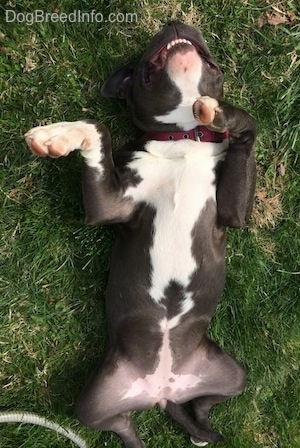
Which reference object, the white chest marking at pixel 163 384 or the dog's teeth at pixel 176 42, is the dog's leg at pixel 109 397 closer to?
the white chest marking at pixel 163 384

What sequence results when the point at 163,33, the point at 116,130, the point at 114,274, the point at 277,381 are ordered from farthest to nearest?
the point at 277,381, the point at 116,130, the point at 114,274, the point at 163,33

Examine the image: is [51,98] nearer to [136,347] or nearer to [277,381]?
[136,347]

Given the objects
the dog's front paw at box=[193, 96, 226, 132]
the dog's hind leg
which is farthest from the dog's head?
the dog's hind leg

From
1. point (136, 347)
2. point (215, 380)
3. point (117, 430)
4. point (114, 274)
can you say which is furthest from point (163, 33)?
point (117, 430)

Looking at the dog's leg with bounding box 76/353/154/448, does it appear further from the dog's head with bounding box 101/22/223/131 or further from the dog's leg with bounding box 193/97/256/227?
the dog's head with bounding box 101/22/223/131

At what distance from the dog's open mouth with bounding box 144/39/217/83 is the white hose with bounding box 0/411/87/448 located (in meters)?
2.40

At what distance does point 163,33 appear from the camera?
12.0ft

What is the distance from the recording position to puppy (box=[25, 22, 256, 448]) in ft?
11.7

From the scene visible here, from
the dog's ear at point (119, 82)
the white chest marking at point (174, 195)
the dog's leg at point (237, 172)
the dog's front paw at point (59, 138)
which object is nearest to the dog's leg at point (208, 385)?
the white chest marking at point (174, 195)

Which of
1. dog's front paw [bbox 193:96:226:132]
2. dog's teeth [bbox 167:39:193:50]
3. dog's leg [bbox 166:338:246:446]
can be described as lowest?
dog's leg [bbox 166:338:246:446]

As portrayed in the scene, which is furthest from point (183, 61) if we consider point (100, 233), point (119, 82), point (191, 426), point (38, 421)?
point (38, 421)

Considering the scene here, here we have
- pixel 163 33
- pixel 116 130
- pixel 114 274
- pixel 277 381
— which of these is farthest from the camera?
pixel 277 381

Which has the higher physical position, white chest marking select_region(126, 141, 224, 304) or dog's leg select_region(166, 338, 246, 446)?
white chest marking select_region(126, 141, 224, 304)

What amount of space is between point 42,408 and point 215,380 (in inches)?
48.7
